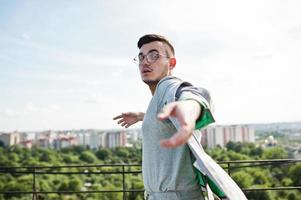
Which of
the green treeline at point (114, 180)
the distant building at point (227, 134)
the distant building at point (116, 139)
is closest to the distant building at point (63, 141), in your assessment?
A: the distant building at point (116, 139)

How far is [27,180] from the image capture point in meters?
34.9

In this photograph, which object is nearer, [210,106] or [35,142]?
[210,106]

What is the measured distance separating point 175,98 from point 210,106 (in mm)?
100

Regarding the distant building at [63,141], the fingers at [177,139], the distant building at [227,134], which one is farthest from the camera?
the distant building at [63,141]

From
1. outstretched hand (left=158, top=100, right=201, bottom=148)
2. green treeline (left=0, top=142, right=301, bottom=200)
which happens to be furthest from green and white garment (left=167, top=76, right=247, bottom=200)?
green treeline (left=0, top=142, right=301, bottom=200)

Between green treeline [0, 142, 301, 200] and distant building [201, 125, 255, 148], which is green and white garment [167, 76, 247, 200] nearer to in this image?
green treeline [0, 142, 301, 200]

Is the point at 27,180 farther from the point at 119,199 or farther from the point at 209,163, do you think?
the point at 209,163

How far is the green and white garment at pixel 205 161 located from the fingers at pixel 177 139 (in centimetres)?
21

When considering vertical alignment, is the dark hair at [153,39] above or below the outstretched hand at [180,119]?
above

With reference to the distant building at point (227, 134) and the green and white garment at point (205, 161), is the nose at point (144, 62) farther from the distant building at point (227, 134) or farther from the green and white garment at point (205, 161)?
the distant building at point (227, 134)

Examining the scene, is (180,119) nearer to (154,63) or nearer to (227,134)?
(154,63)

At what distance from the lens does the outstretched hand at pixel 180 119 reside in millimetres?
640

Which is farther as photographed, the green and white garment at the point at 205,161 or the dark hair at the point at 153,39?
the dark hair at the point at 153,39

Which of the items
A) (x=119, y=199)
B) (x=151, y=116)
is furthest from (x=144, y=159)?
(x=119, y=199)
